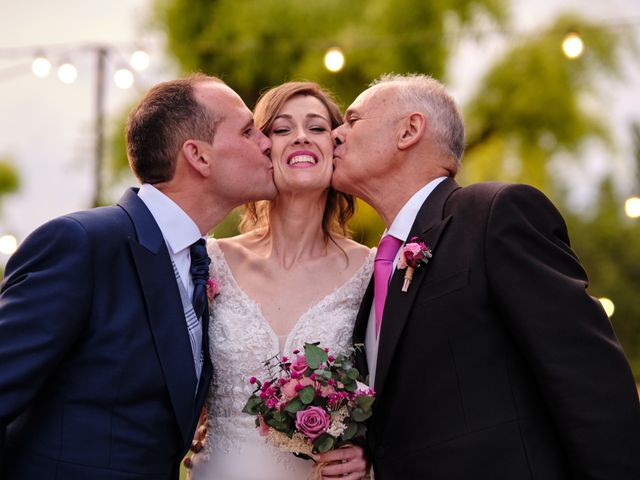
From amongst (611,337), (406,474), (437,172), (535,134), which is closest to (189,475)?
(406,474)

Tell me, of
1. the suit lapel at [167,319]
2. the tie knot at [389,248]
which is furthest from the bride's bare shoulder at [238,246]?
the suit lapel at [167,319]

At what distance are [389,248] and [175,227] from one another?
0.90 m

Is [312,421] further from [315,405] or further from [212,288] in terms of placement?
[212,288]

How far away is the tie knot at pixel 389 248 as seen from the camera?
3.40 meters

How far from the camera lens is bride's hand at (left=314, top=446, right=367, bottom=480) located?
3068 millimetres

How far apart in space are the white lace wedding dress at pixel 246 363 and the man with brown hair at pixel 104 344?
37cm

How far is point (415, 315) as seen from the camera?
2996 mm

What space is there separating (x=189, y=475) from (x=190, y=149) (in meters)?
1.53

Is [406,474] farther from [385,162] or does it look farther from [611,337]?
[385,162]

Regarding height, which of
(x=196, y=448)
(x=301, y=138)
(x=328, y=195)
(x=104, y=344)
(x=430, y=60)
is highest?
(x=430, y=60)

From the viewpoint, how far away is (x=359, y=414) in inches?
113

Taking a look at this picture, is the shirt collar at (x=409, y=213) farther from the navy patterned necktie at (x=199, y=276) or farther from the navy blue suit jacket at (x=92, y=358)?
the navy blue suit jacket at (x=92, y=358)

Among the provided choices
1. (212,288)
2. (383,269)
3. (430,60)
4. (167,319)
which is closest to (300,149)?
(212,288)

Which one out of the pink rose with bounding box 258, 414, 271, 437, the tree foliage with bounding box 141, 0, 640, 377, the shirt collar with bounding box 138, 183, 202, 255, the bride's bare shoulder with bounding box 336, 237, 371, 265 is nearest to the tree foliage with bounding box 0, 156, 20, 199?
the tree foliage with bounding box 141, 0, 640, 377
